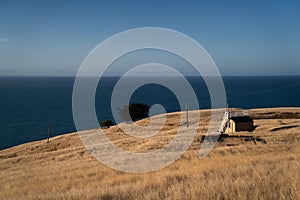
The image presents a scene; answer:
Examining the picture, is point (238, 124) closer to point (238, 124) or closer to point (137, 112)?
point (238, 124)

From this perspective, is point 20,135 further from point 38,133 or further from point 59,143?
point 59,143

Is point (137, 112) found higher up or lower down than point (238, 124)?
lower down

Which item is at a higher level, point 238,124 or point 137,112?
point 238,124

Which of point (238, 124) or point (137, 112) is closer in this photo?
point (238, 124)

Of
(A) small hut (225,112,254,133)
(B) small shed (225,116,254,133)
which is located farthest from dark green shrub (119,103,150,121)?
(B) small shed (225,116,254,133)

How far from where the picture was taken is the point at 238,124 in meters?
34.4

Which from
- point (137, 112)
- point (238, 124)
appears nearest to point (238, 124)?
point (238, 124)

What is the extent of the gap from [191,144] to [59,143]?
23.0m

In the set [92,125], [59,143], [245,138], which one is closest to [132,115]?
[92,125]

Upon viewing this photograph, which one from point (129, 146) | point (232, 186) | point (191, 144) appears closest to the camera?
point (232, 186)

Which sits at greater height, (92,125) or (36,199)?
(36,199)

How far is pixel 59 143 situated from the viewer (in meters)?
39.8

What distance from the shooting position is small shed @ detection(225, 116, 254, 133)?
3406 centimetres

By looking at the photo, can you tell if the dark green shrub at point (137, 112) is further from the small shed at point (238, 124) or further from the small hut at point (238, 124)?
the small shed at point (238, 124)
